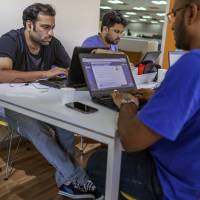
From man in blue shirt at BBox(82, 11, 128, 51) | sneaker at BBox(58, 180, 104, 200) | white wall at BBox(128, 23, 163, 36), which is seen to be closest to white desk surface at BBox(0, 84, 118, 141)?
sneaker at BBox(58, 180, 104, 200)

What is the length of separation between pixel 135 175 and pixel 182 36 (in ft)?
1.99

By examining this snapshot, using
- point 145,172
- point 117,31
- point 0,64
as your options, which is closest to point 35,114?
point 145,172

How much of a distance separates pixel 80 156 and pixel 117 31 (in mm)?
1317

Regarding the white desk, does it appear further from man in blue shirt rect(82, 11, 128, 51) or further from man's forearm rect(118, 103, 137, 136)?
man in blue shirt rect(82, 11, 128, 51)

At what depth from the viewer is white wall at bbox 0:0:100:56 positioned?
8.98 feet

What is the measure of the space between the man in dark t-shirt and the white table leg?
0.49 metres

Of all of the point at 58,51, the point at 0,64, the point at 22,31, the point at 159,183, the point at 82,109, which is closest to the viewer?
the point at 159,183

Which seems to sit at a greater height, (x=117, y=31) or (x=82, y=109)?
(x=117, y=31)

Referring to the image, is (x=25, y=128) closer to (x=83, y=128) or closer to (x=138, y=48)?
(x=83, y=128)

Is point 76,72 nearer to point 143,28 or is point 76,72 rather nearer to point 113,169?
point 113,169

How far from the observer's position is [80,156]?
2.76m

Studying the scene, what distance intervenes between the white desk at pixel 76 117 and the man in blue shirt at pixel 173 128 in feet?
0.24

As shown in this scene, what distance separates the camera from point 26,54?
2.36 meters

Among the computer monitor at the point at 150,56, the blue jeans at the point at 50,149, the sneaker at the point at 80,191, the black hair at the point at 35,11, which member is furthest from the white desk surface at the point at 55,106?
the computer monitor at the point at 150,56
